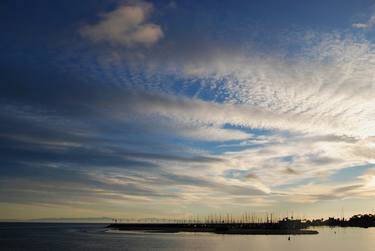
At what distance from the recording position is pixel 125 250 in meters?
93.3

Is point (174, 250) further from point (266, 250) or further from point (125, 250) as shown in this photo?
point (266, 250)

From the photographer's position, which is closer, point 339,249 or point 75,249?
point 75,249

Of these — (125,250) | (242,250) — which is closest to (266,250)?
(242,250)

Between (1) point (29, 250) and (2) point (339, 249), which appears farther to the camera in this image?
(2) point (339, 249)

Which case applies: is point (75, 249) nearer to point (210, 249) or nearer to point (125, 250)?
point (125, 250)

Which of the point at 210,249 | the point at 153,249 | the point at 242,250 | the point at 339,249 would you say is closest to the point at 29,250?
the point at 153,249

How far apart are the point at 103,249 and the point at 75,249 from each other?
20.6 feet

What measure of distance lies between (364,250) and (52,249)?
233ft

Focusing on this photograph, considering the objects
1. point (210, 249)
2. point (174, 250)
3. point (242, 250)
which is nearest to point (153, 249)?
point (174, 250)

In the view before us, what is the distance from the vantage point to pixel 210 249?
98.5 metres

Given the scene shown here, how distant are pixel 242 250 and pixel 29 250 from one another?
1809 inches

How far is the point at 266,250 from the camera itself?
9819 cm

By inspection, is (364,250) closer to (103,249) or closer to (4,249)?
(103,249)

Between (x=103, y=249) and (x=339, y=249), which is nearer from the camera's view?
(x=103, y=249)
